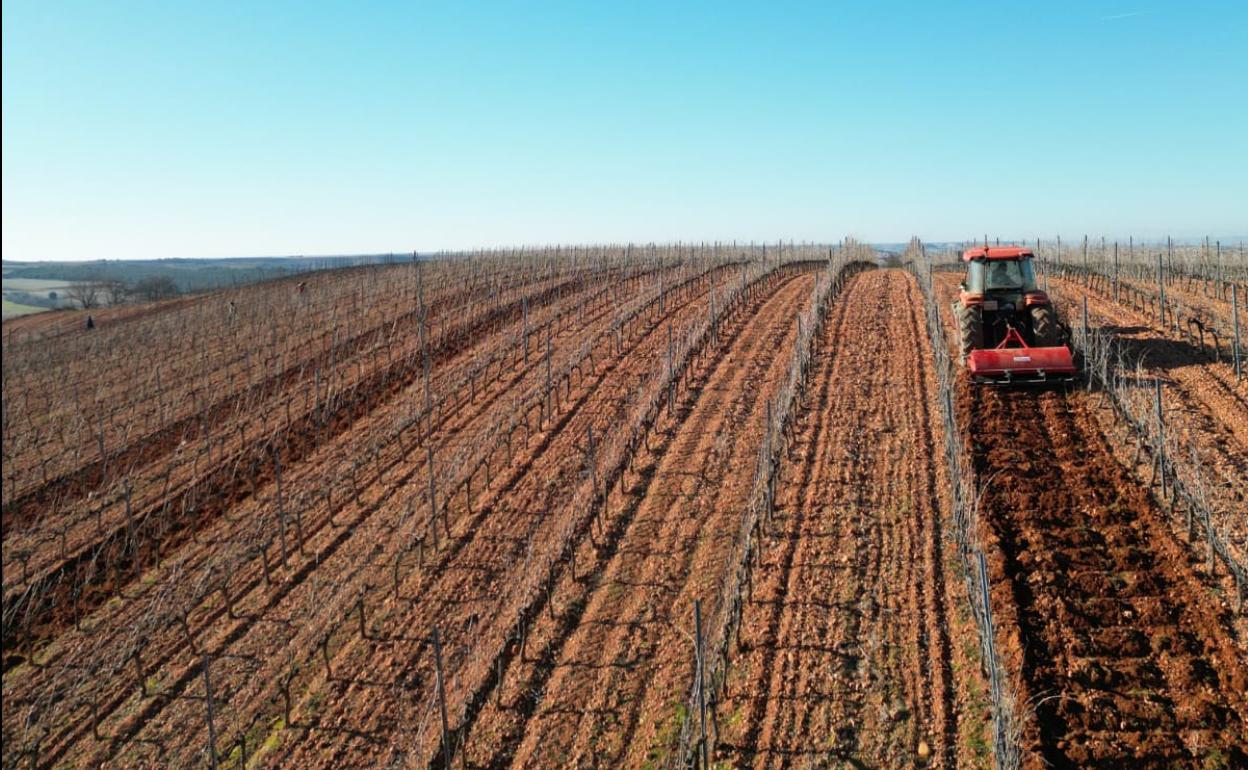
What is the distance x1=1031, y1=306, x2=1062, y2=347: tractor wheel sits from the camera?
35.1 ft

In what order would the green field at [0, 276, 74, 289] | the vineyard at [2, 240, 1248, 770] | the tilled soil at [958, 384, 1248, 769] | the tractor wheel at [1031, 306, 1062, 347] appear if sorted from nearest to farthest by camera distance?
Answer: the green field at [0, 276, 74, 289]
the tilled soil at [958, 384, 1248, 769]
the vineyard at [2, 240, 1248, 770]
the tractor wheel at [1031, 306, 1062, 347]

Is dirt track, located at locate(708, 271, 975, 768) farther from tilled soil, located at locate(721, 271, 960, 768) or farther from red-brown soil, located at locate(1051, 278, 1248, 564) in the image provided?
red-brown soil, located at locate(1051, 278, 1248, 564)

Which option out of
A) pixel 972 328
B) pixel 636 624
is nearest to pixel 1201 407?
pixel 972 328

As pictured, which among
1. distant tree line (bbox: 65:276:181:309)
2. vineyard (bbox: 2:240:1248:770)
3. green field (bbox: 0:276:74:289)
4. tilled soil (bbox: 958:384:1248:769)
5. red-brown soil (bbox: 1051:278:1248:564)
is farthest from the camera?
distant tree line (bbox: 65:276:181:309)

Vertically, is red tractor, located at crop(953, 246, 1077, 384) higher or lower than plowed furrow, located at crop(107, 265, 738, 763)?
higher

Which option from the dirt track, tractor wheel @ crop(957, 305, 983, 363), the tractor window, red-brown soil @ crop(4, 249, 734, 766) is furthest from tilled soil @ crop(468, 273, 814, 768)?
the tractor window

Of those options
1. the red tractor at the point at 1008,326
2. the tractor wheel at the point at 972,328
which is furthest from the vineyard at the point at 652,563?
the tractor wheel at the point at 972,328

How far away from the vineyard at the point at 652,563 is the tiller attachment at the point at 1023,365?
11.3 inches

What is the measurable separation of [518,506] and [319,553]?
211cm

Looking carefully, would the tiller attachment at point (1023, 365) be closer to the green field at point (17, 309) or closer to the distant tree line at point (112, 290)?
the distant tree line at point (112, 290)

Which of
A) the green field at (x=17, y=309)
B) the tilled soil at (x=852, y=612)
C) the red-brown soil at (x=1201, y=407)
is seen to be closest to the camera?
the green field at (x=17, y=309)

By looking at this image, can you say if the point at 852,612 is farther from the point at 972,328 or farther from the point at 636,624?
the point at 972,328

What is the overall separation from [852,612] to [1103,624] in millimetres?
1649

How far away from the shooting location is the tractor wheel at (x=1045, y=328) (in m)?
10.7
